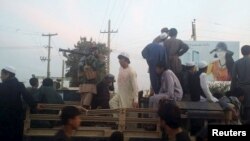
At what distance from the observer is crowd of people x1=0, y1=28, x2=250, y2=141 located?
6773mm

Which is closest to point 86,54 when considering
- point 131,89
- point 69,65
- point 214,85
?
point 131,89

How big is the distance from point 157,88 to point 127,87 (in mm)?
886

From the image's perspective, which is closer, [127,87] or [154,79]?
[154,79]

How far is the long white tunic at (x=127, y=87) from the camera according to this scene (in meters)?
8.01

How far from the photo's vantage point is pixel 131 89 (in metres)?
8.02

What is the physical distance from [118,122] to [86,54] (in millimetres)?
2648

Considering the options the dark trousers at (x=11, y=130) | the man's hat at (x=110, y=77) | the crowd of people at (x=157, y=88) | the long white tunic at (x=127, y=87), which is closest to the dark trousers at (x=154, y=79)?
the crowd of people at (x=157, y=88)

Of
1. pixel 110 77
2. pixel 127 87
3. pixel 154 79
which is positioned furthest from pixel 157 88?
pixel 110 77

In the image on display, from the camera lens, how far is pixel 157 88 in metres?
7.34

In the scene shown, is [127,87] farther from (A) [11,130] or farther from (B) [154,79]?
(A) [11,130]

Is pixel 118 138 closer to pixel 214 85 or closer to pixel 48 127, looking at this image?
pixel 48 127

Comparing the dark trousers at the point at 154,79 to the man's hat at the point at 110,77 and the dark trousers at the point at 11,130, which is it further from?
the dark trousers at the point at 11,130

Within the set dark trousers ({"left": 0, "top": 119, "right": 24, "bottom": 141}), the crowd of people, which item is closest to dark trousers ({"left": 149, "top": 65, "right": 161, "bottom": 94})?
the crowd of people

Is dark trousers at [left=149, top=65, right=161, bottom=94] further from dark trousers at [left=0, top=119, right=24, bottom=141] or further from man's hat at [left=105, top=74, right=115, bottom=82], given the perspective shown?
dark trousers at [left=0, top=119, right=24, bottom=141]
